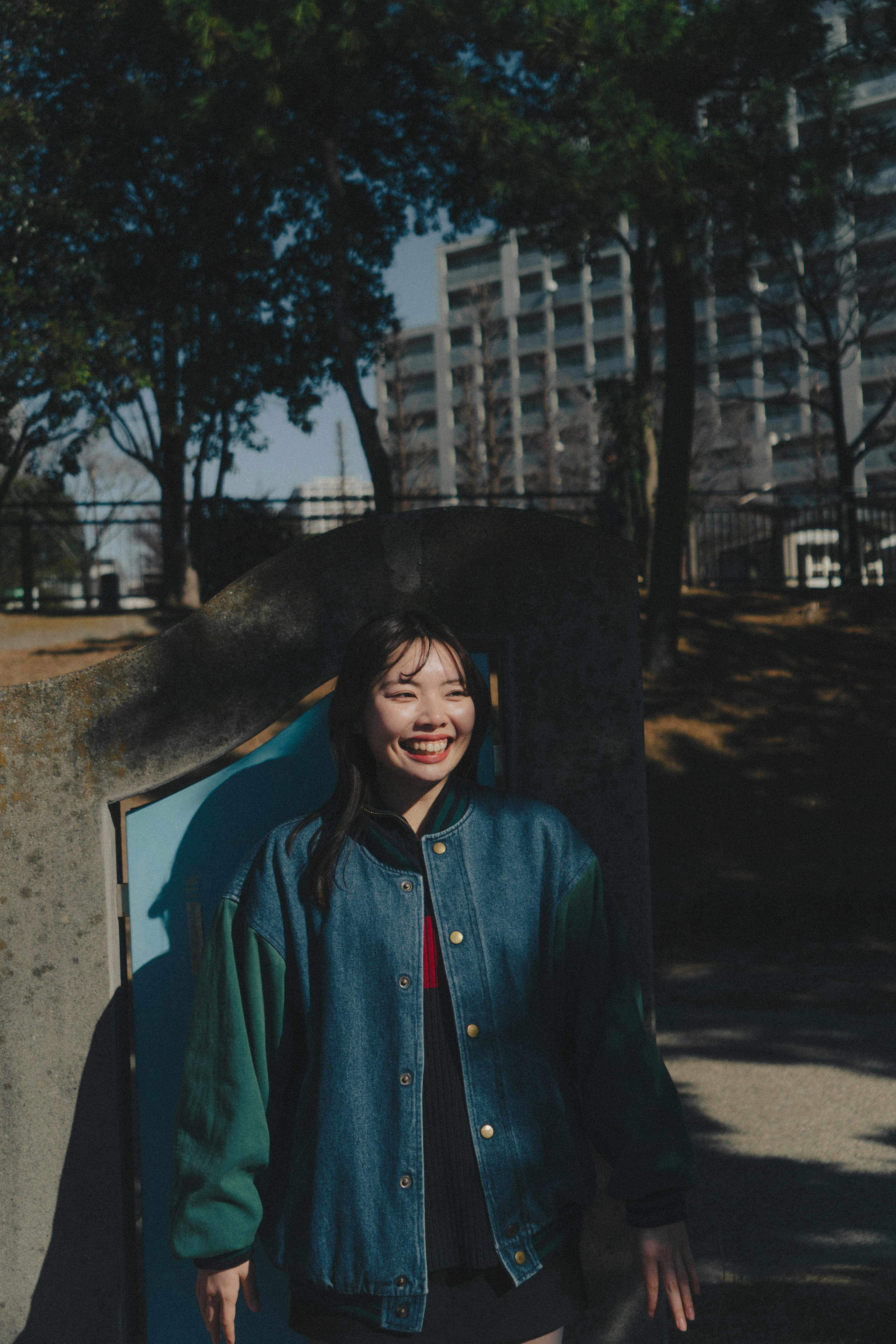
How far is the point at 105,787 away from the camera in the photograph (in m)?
2.55

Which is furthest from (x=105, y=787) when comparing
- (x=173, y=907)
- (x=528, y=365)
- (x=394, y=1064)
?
(x=528, y=365)

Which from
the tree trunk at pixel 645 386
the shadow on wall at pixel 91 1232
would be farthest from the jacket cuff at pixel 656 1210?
the tree trunk at pixel 645 386

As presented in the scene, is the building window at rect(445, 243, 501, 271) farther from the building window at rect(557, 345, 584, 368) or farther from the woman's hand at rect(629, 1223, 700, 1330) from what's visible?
the woman's hand at rect(629, 1223, 700, 1330)

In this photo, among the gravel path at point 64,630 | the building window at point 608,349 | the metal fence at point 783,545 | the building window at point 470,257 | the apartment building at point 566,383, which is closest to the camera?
the gravel path at point 64,630

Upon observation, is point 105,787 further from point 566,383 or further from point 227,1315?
point 566,383

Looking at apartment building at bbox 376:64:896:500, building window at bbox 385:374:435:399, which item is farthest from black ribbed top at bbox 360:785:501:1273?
building window at bbox 385:374:435:399

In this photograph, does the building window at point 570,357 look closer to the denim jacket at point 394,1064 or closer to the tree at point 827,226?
the tree at point 827,226

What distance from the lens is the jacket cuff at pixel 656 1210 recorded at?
190 cm

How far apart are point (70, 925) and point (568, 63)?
896 cm

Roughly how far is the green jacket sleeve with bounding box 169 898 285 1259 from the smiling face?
37 centimetres

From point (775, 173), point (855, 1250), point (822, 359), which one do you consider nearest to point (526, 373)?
point (822, 359)

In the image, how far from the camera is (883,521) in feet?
58.3

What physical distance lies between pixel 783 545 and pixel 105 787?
1659 cm

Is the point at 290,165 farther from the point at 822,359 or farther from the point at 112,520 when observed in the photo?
the point at 822,359
